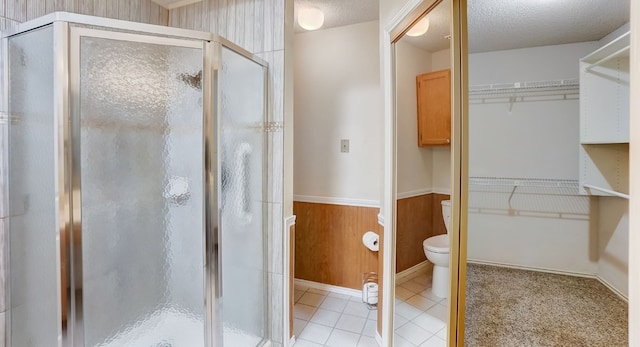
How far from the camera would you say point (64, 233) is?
109 centimetres

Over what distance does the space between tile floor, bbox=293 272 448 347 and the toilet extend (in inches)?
1.9

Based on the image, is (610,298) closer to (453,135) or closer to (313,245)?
(453,135)

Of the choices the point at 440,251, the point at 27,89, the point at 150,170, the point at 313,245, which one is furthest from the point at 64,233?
the point at 313,245

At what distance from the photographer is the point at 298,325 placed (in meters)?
1.99

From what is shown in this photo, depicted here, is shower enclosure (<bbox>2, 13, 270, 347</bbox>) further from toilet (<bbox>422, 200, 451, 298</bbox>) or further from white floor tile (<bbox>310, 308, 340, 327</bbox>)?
toilet (<bbox>422, 200, 451, 298</bbox>)

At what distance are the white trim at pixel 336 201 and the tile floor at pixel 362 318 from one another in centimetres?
Result: 83

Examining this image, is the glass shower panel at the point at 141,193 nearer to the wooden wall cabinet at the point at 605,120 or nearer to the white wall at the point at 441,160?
the white wall at the point at 441,160

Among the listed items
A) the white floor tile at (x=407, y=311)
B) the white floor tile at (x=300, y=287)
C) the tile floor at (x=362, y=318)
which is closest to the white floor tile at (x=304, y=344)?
the tile floor at (x=362, y=318)

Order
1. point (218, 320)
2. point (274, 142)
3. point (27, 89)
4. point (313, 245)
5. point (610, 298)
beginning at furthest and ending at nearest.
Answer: point (313, 245) → point (274, 142) → point (218, 320) → point (27, 89) → point (610, 298)

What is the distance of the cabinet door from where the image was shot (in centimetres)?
117

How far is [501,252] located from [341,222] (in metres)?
1.39

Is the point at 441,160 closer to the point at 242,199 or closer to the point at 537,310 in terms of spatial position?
the point at 537,310

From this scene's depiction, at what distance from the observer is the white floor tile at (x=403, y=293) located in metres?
1.50

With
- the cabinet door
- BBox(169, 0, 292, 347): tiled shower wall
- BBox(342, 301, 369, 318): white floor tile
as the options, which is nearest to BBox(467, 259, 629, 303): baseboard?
the cabinet door
